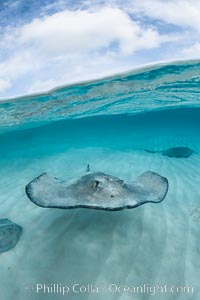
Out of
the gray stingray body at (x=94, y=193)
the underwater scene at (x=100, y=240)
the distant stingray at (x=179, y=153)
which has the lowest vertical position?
the distant stingray at (x=179, y=153)

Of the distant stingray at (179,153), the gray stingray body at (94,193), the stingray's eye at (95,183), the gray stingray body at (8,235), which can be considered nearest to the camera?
the gray stingray body at (94,193)

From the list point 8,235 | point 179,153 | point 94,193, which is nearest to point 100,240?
point 94,193

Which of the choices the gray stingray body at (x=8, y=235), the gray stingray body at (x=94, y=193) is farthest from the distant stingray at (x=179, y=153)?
the gray stingray body at (x=8, y=235)

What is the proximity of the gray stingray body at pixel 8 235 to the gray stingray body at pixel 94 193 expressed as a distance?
55.0 inches

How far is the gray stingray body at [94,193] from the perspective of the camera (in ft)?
15.3

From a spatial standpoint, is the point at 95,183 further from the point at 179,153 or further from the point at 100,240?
the point at 179,153

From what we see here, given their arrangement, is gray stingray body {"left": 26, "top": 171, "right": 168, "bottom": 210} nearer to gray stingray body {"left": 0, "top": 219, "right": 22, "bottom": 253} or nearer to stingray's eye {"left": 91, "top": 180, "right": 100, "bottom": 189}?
stingray's eye {"left": 91, "top": 180, "right": 100, "bottom": 189}

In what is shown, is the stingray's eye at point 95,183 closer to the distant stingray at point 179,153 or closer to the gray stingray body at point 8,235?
the gray stingray body at point 8,235

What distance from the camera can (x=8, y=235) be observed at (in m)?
5.98

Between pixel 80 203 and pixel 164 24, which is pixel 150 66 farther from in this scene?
pixel 80 203

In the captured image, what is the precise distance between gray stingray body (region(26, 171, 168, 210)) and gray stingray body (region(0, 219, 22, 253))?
4.58 feet

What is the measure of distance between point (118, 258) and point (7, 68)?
891cm

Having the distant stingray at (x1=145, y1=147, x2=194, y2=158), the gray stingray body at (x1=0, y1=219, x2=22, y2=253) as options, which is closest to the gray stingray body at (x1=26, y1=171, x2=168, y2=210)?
the gray stingray body at (x1=0, y1=219, x2=22, y2=253)

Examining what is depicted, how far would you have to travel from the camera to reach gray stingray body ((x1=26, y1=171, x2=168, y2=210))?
466 centimetres
